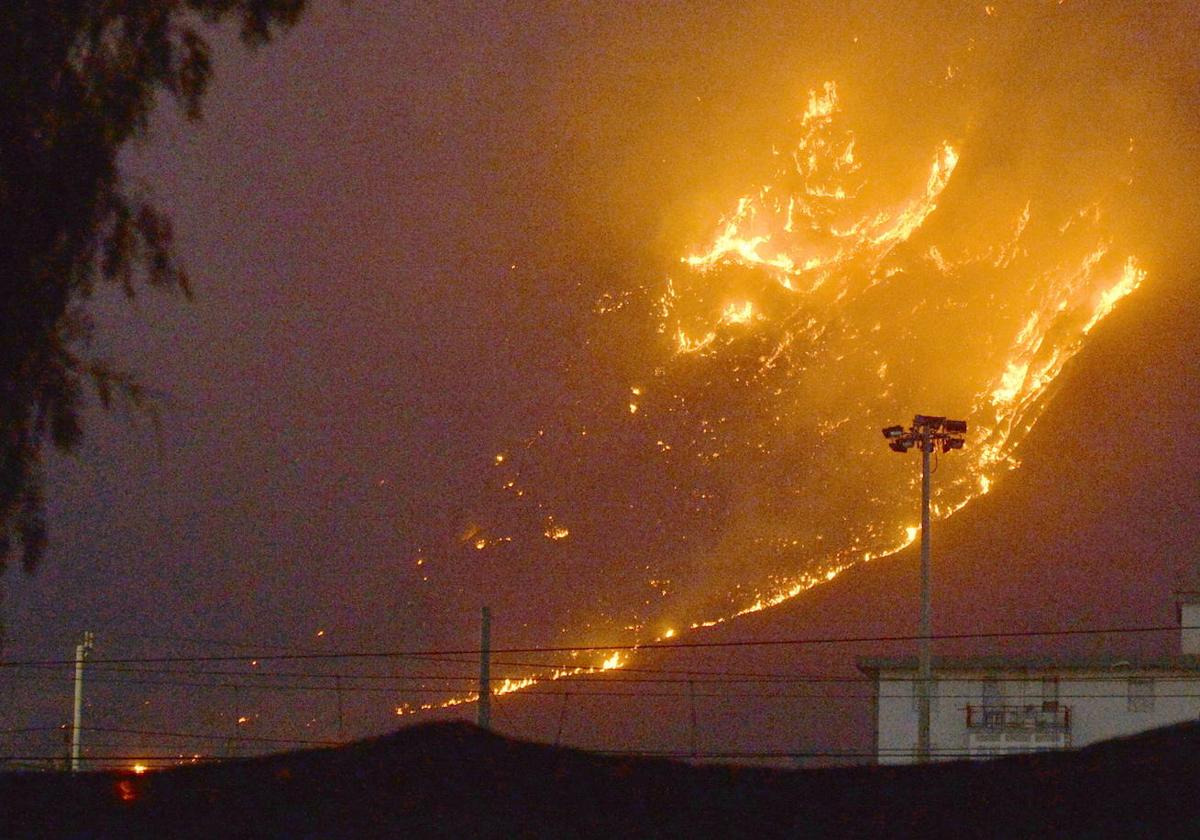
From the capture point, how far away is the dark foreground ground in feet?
28.7

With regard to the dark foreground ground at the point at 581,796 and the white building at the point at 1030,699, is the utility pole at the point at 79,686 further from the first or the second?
the dark foreground ground at the point at 581,796

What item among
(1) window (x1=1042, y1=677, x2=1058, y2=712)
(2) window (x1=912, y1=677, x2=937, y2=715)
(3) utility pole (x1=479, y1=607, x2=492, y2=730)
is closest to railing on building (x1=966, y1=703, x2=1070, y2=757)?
(1) window (x1=1042, y1=677, x2=1058, y2=712)

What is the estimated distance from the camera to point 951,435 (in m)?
40.3

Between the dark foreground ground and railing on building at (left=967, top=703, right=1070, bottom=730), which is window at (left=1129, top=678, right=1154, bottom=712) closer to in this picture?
railing on building at (left=967, top=703, right=1070, bottom=730)

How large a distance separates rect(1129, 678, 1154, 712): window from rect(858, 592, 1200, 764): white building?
0.02m

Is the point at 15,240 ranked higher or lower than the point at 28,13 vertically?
lower

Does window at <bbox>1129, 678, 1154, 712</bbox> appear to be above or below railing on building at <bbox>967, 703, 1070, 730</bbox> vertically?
above

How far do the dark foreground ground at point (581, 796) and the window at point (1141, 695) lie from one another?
102 feet

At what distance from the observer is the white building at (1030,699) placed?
3819 cm

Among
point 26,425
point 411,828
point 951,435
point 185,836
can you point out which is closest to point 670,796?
point 411,828

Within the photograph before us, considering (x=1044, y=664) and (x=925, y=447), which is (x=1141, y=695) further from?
(x=925, y=447)

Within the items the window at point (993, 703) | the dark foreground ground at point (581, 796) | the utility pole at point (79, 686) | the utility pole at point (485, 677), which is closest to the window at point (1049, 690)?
the window at point (993, 703)

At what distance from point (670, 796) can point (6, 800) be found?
4074mm

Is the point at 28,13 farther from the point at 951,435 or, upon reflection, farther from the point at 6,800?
the point at 951,435
